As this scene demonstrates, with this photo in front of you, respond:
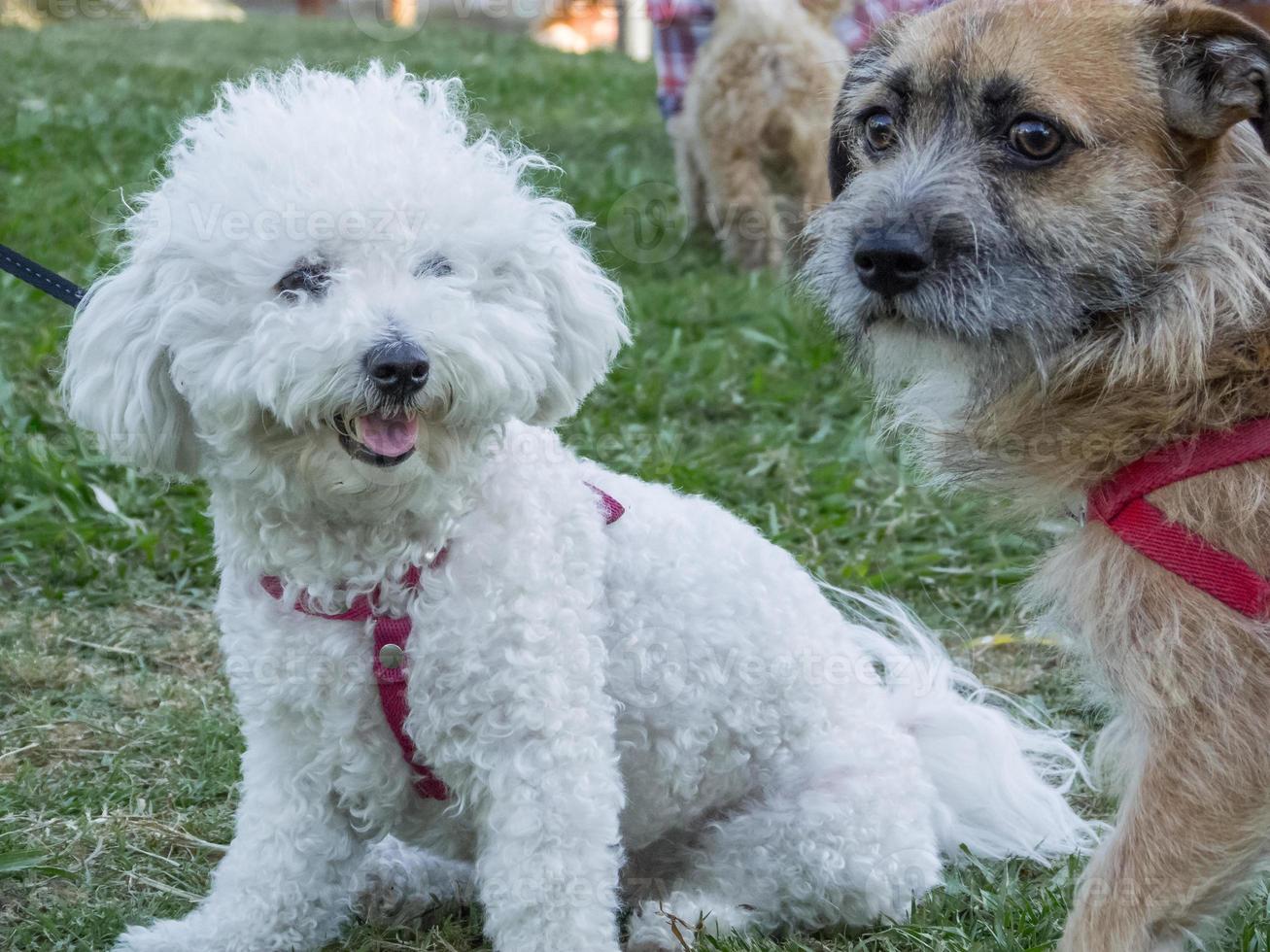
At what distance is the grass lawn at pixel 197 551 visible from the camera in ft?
8.93

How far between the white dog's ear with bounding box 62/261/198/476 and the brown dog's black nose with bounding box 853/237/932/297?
3.74 ft

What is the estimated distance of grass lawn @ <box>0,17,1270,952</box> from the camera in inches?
107

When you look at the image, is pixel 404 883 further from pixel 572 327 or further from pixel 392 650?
pixel 572 327

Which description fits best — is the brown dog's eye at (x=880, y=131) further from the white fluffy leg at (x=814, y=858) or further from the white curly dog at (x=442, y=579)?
the white fluffy leg at (x=814, y=858)

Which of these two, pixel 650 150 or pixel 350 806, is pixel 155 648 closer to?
pixel 350 806

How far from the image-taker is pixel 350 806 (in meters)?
2.47

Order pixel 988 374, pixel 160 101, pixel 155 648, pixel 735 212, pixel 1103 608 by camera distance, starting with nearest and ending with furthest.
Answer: pixel 1103 608 → pixel 988 374 → pixel 155 648 → pixel 735 212 → pixel 160 101

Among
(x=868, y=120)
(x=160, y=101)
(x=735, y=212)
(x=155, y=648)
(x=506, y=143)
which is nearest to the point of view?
(x=868, y=120)

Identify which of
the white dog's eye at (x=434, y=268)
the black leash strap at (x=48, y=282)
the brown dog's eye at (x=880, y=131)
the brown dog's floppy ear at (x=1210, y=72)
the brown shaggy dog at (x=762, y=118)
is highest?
the brown dog's floppy ear at (x=1210, y=72)

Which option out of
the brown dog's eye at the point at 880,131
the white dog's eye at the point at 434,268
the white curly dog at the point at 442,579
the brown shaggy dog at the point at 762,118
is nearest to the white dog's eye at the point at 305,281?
the white curly dog at the point at 442,579

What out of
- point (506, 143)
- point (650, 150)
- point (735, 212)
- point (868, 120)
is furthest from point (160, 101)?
point (868, 120)

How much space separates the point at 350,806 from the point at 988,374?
132 cm

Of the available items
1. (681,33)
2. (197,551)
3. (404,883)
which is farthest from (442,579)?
(681,33)

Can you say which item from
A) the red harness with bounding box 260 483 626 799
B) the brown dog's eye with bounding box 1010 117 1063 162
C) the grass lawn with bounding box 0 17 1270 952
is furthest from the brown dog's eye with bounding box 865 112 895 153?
the red harness with bounding box 260 483 626 799
